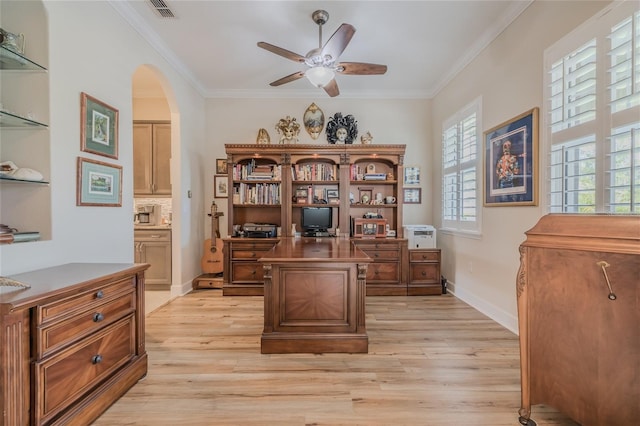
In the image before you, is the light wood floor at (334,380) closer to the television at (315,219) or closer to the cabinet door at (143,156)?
the television at (315,219)

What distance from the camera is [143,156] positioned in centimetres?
421

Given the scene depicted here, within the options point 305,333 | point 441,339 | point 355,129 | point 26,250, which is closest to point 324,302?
point 305,333

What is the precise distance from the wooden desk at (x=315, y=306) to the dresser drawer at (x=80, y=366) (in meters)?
0.95

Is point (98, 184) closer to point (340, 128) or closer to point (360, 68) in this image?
point (360, 68)

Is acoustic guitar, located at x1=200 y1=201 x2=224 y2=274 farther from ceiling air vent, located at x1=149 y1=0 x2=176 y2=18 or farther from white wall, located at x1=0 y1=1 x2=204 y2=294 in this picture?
ceiling air vent, located at x1=149 y1=0 x2=176 y2=18

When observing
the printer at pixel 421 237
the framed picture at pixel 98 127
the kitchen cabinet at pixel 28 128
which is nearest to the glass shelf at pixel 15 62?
the kitchen cabinet at pixel 28 128

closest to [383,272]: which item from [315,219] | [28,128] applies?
[315,219]

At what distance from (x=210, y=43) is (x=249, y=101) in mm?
1337

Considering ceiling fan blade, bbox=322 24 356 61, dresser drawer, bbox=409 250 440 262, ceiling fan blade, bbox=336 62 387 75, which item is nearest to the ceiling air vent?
ceiling fan blade, bbox=322 24 356 61

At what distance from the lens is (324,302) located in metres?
2.33

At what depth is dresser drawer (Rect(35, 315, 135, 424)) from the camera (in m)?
1.28

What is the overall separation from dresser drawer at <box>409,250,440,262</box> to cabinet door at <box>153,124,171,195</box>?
367 cm

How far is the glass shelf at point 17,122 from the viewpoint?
65.8 inches

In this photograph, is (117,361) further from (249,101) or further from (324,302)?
(249,101)
